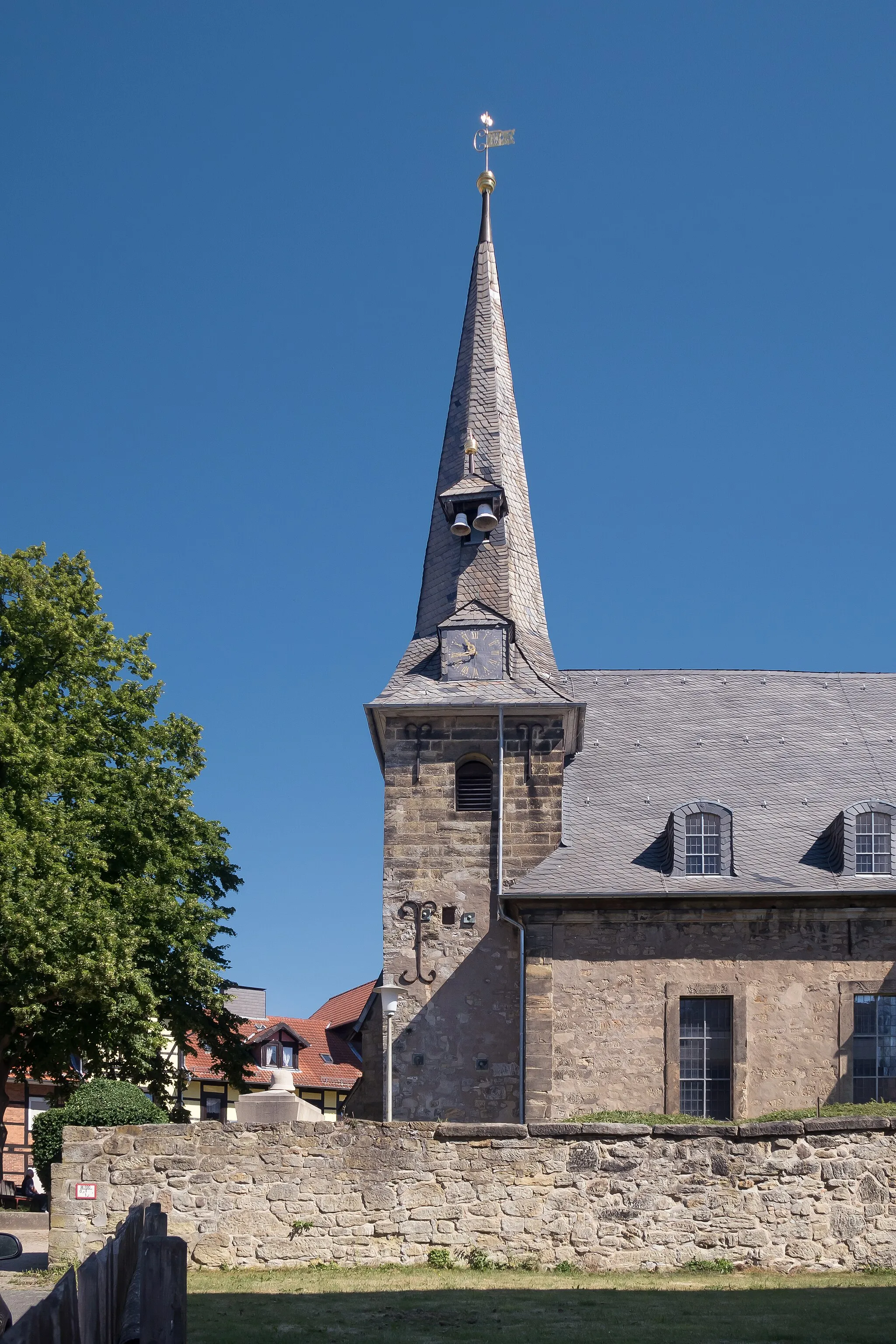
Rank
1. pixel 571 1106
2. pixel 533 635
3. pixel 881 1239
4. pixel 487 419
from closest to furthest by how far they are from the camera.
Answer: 1. pixel 881 1239
2. pixel 571 1106
3. pixel 533 635
4. pixel 487 419

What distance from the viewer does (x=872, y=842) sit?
24609 mm

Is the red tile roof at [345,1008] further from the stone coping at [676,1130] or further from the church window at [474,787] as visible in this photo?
the stone coping at [676,1130]

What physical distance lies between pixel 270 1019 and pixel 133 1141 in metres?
33.8

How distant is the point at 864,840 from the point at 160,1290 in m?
19.0

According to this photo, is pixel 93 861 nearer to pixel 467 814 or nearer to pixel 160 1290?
pixel 467 814

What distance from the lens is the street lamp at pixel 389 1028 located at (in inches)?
818

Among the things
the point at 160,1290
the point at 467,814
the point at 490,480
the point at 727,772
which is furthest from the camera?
the point at 490,480

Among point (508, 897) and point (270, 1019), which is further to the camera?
point (270, 1019)

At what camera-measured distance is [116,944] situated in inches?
1040

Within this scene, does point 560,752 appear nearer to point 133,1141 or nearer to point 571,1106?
point 571,1106

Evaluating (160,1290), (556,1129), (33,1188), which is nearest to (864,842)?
(556,1129)

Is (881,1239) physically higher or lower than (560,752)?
lower

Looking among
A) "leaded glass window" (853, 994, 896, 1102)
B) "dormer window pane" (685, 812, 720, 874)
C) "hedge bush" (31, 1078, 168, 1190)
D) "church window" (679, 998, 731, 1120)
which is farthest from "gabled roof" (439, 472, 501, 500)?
"hedge bush" (31, 1078, 168, 1190)

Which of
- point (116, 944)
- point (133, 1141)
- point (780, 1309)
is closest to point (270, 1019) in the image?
point (116, 944)
